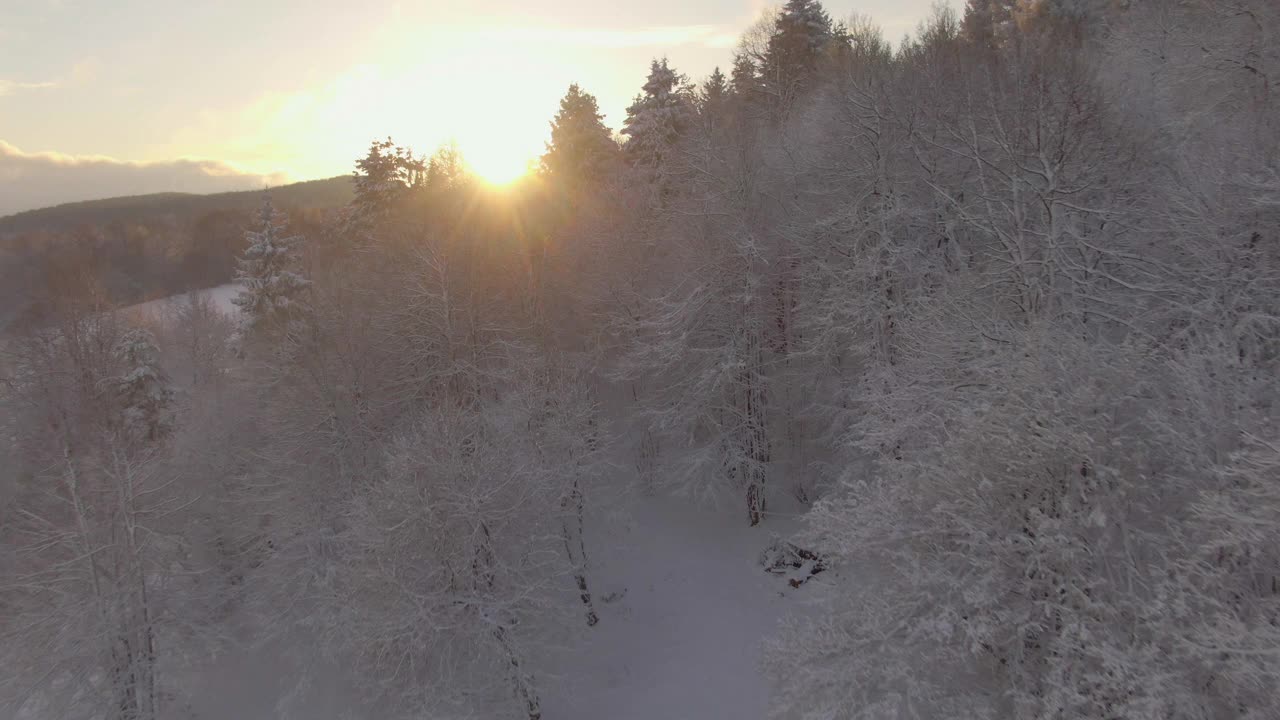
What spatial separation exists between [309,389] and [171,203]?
107 meters

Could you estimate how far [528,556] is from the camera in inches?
594

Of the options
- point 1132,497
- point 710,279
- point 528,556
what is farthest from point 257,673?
point 1132,497

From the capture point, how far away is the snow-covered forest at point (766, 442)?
27.6 feet

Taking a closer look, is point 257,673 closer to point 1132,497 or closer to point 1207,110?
point 1132,497

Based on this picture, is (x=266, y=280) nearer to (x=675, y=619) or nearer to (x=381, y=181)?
(x=381, y=181)

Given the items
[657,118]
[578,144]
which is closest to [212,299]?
[578,144]

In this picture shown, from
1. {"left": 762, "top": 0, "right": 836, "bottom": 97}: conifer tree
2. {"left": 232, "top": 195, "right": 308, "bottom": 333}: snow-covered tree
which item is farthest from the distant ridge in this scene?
{"left": 762, "top": 0, "right": 836, "bottom": 97}: conifer tree

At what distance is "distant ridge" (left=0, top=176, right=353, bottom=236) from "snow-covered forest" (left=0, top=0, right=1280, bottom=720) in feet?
203

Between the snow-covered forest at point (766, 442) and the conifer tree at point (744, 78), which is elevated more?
the conifer tree at point (744, 78)

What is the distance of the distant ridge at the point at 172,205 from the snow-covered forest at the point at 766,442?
61.9m

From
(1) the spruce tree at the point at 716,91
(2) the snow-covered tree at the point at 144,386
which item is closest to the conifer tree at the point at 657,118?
(1) the spruce tree at the point at 716,91

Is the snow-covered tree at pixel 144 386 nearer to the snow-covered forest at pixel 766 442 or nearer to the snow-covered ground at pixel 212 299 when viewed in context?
the snow-covered forest at pixel 766 442

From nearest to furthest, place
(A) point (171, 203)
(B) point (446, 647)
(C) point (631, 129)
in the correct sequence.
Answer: (B) point (446, 647), (C) point (631, 129), (A) point (171, 203)

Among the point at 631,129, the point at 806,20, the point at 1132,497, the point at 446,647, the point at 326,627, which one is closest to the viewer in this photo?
the point at 1132,497
